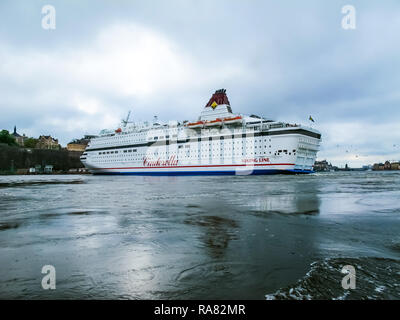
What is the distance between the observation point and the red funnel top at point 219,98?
62594mm

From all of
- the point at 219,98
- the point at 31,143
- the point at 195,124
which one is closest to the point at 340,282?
the point at 195,124

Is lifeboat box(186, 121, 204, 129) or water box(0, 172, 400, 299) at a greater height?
lifeboat box(186, 121, 204, 129)

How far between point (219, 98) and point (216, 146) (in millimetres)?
14304

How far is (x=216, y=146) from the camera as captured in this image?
55000 mm

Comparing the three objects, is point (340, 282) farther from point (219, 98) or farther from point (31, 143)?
point (31, 143)

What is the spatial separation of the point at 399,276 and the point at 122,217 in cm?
665

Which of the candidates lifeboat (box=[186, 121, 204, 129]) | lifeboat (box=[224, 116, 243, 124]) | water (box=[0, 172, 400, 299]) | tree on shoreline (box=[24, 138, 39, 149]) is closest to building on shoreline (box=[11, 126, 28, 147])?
tree on shoreline (box=[24, 138, 39, 149])

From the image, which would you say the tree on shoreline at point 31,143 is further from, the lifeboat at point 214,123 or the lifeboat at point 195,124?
the lifeboat at point 214,123

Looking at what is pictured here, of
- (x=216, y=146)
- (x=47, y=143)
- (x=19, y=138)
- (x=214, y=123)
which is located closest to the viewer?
(x=216, y=146)

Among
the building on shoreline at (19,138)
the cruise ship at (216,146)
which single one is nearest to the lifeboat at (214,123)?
the cruise ship at (216,146)

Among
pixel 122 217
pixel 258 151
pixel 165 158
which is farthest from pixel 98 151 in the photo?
pixel 122 217

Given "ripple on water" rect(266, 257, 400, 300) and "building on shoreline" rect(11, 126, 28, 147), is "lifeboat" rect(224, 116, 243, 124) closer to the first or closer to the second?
"ripple on water" rect(266, 257, 400, 300)

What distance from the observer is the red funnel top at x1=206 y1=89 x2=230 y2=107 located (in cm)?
6259

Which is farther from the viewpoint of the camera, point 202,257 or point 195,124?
point 195,124
